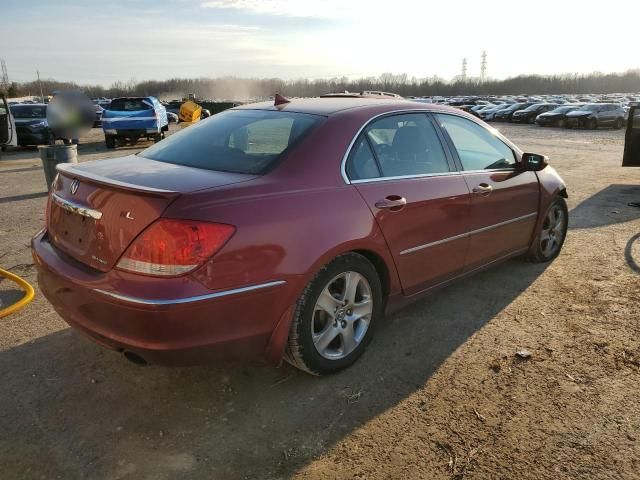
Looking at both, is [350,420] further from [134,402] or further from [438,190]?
[438,190]

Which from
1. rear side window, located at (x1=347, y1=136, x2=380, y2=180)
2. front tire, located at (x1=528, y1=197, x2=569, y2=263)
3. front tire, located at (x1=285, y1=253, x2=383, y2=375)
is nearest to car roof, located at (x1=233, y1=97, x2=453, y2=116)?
rear side window, located at (x1=347, y1=136, x2=380, y2=180)

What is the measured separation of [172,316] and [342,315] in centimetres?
112

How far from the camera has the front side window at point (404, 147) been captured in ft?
10.9

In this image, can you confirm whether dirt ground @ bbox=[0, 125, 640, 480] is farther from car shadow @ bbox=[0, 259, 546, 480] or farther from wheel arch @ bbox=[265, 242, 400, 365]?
wheel arch @ bbox=[265, 242, 400, 365]

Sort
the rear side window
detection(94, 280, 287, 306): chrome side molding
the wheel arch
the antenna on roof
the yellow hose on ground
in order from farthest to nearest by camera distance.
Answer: the yellow hose on ground < the antenna on roof < the rear side window < the wheel arch < detection(94, 280, 287, 306): chrome side molding

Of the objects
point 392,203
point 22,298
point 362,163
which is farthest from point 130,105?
point 392,203

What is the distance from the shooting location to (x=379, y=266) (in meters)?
3.29

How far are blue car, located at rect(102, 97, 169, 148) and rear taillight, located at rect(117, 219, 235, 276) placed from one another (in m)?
15.4

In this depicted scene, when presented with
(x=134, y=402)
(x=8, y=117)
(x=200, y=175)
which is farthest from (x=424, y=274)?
(x=8, y=117)

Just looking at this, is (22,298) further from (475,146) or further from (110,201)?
(475,146)

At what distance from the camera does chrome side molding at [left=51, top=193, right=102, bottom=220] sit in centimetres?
262

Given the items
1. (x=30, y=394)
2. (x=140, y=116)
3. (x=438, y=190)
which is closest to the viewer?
(x=30, y=394)

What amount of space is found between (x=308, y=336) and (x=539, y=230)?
299 cm

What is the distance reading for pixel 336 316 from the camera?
3.07 m
